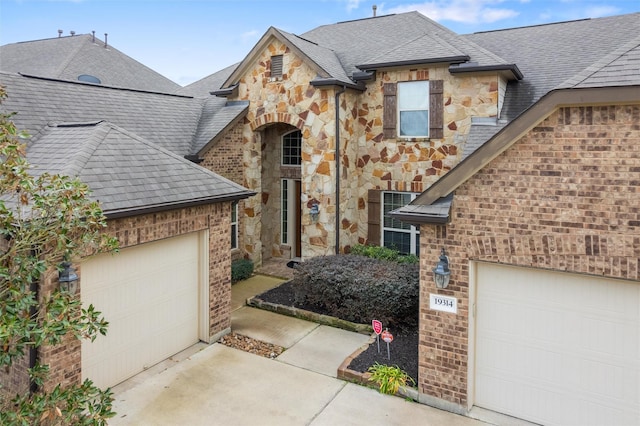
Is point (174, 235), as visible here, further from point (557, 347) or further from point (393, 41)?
point (393, 41)

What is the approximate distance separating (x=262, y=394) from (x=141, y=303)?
2.53 meters

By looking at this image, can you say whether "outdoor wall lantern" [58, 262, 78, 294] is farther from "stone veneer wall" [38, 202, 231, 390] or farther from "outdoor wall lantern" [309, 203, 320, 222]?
"outdoor wall lantern" [309, 203, 320, 222]

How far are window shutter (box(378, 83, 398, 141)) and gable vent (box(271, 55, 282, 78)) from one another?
10.0ft

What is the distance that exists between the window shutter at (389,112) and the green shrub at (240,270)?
536 centimetres

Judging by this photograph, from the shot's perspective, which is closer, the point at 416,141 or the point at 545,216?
the point at 545,216

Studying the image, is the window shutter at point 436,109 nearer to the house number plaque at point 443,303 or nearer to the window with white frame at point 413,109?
the window with white frame at point 413,109

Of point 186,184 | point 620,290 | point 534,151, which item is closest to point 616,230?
point 620,290

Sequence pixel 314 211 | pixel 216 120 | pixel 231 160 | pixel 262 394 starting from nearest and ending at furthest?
pixel 262 394, pixel 314 211, pixel 231 160, pixel 216 120

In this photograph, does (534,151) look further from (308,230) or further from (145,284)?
(308,230)

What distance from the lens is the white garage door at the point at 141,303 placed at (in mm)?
7121

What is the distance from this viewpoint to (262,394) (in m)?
7.26

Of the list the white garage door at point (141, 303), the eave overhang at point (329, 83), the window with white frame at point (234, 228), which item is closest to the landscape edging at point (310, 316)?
the white garage door at point (141, 303)

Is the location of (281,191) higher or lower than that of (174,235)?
higher

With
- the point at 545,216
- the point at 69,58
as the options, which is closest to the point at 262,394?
the point at 545,216
